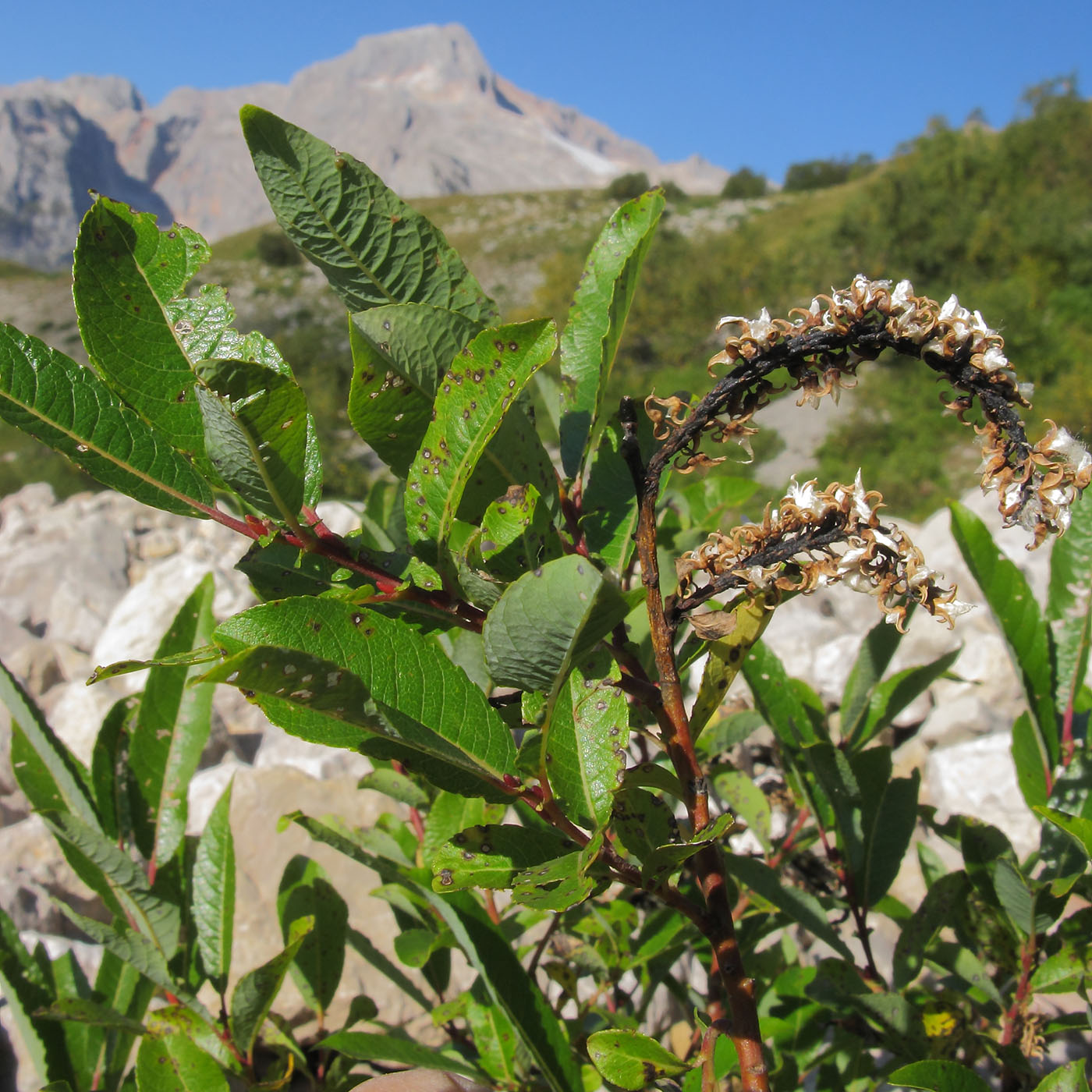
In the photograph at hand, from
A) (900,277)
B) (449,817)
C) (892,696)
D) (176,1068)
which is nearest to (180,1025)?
(176,1068)

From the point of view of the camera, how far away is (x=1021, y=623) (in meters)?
0.99

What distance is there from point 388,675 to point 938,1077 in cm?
60

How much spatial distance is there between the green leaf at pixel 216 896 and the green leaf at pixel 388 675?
582mm

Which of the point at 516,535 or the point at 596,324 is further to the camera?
the point at 596,324

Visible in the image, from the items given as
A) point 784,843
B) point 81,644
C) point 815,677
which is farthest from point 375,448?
point 81,644

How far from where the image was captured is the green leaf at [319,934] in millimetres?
1155

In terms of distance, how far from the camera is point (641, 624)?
0.95m

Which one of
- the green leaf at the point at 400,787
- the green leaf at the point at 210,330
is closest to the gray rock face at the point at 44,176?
the green leaf at the point at 400,787

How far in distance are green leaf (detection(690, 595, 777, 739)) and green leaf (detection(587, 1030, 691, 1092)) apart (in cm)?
26

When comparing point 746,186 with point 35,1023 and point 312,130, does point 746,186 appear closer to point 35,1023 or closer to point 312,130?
point 35,1023

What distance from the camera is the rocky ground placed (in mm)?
2381

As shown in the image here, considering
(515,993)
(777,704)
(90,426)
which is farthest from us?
(777,704)

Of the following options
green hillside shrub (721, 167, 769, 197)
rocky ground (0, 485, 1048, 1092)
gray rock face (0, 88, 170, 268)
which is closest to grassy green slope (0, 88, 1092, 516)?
rocky ground (0, 485, 1048, 1092)

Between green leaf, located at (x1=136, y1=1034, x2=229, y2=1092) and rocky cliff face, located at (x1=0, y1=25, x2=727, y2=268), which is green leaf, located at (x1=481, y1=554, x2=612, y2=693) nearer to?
green leaf, located at (x1=136, y1=1034, x2=229, y2=1092)
